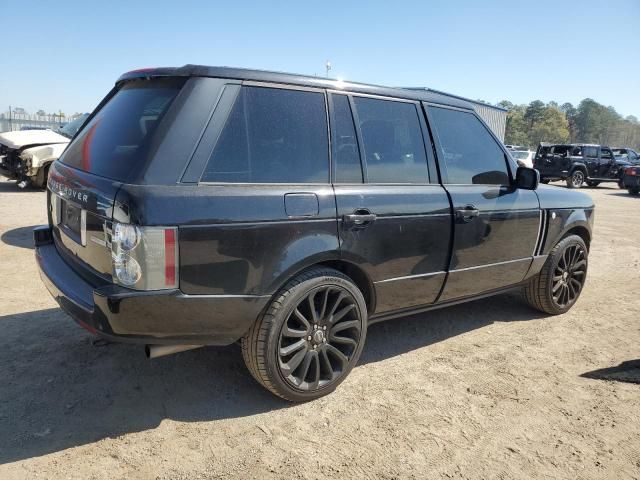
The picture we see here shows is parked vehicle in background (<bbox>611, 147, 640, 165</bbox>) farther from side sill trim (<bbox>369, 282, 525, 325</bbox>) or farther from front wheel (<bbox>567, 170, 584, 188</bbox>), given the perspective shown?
side sill trim (<bbox>369, 282, 525, 325</bbox>)

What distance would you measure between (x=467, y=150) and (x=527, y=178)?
60 centimetres

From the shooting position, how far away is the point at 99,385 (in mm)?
2930

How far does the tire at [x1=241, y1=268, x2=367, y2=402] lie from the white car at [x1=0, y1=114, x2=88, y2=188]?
9.32 meters

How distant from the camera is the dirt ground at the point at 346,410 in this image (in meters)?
2.34

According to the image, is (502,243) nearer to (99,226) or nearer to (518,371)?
(518,371)

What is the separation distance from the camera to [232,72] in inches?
102

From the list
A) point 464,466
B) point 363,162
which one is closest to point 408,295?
point 363,162

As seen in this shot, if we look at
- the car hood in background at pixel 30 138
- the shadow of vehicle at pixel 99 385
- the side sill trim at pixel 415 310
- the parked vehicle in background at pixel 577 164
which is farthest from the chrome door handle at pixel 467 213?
the parked vehicle in background at pixel 577 164

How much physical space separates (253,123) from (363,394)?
5.73ft

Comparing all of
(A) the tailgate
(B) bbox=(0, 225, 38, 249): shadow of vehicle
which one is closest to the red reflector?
(A) the tailgate

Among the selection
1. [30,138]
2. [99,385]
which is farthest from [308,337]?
[30,138]

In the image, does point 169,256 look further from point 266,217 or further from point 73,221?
point 73,221

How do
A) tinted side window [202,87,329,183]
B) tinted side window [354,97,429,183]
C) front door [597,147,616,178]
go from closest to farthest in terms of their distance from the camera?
tinted side window [202,87,329,183] < tinted side window [354,97,429,183] < front door [597,147,616,178]

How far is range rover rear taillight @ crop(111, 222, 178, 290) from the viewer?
7.18ft
